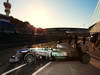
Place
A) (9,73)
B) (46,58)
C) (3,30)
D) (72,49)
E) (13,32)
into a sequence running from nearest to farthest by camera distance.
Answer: (9,73), (46,58), (72,49), (3,30), (13,32)

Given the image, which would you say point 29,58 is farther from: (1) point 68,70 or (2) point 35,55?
(1) point 68,70

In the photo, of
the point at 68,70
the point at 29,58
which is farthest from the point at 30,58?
the point at 68,70

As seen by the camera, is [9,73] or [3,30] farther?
[3,30]

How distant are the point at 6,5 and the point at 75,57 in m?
72.9

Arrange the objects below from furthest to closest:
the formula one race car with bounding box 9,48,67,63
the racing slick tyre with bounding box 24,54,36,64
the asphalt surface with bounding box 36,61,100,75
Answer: the racing slick tyre with bounding box 24,54,36,64 < the formula one race car with bounding box 9,48,67,63 < the asphalt surface with bounding box 36,61,100,75

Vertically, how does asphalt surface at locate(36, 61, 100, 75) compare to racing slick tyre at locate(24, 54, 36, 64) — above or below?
below

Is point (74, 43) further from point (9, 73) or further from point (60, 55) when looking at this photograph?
point (9, 73)

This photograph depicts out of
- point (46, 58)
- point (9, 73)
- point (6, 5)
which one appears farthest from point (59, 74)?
point (6, 5)

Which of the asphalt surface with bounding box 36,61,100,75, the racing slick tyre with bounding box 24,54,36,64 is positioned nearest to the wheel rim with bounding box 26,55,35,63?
the racing slick tyre with bounding box 24,54,36,64

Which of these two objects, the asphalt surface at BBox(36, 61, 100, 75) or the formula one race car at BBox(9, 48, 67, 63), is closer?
the asphalt surface at BBox(36, 61, 100, 75)

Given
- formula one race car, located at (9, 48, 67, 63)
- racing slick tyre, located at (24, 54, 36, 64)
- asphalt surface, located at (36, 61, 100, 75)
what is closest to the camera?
asphalt surface, located at (36, 61, 100, 75)

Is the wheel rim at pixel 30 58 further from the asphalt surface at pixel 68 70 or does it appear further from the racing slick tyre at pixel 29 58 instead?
the asphalt surface at pixel 68 70

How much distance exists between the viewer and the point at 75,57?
1073 centimetres

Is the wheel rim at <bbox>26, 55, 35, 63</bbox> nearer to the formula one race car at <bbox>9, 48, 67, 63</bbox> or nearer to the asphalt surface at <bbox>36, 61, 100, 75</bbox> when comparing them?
the formula one race car at <bbox>9, 48, 67, 63</bbox>
